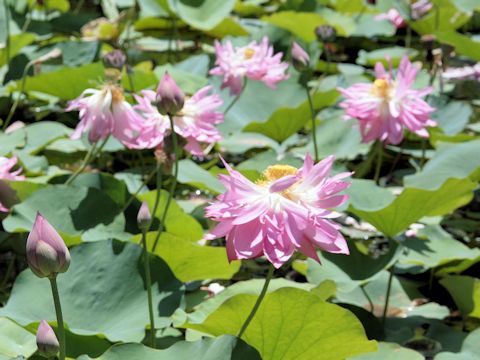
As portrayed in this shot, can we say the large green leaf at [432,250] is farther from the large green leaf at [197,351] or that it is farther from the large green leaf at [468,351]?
the large green leaf at [197,351]

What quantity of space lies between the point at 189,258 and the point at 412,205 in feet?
1.39

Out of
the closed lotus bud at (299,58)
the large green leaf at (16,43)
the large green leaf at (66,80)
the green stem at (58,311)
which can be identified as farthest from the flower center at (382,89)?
the large green leaf at (16,43)

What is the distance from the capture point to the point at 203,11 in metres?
3.43

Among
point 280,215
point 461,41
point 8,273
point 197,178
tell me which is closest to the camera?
point 280,215

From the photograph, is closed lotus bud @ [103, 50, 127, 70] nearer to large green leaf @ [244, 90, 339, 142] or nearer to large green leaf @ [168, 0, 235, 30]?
large green leaf @ [244, 90, 339, 142]

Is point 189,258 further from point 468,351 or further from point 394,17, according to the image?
point 394,17

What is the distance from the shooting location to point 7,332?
53.5 inches

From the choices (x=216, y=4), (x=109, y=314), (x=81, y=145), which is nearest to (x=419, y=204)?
(x=109, y=314)

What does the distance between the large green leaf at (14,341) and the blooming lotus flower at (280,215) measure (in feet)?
1.22

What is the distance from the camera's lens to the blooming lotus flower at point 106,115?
172cm

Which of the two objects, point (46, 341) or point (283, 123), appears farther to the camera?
point (283, 123)

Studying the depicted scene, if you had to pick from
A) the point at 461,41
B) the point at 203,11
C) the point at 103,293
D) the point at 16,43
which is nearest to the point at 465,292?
the point at 103,293

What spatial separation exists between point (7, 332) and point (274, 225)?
0.51 metres

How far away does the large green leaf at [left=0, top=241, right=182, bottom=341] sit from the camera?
138 centimetres
